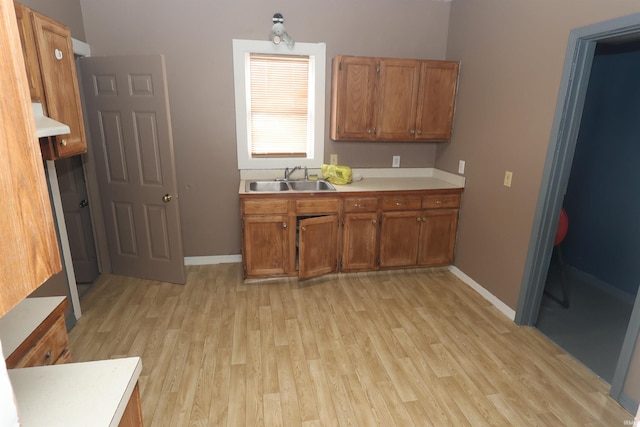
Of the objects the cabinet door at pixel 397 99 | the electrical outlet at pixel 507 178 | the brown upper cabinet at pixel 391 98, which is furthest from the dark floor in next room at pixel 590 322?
the cabinet door at pixel 397 99

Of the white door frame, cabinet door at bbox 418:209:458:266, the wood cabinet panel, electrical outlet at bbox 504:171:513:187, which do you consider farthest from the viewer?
cabinet door at bbox 418:209:458:266

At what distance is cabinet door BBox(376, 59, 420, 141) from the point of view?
3.35 meters

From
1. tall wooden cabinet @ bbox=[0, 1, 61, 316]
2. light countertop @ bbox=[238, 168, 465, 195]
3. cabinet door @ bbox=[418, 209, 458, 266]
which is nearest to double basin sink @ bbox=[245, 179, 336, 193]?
light countertop @ bbox=[238, 168, 465, 195]

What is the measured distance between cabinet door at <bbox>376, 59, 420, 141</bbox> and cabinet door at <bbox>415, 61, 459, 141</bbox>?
2.8 inches

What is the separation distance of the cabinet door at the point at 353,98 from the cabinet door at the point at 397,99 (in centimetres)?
9

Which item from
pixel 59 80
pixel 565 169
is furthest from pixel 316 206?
pixel 59 80

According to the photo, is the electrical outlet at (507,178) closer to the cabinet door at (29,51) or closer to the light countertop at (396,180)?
the light countertop at (396,180)

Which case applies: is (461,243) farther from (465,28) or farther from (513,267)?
(465,28)

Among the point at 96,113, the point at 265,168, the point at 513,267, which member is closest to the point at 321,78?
the point at 265,168

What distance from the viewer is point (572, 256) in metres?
3.77

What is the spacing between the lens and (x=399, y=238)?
3.49 m

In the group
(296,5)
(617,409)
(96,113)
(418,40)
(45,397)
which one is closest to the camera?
(45,397)

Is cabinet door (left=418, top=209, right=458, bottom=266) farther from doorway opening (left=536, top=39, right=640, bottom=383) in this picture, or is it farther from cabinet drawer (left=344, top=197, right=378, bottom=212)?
doorway opening (left=536, top=39, right=640, bottom=383)

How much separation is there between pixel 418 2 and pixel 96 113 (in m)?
3.19
